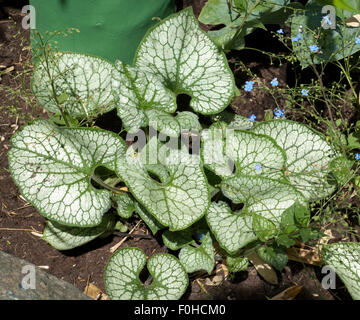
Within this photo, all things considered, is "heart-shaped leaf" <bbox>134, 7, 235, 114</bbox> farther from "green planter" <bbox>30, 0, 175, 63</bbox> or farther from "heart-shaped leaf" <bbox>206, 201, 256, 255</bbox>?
"heart-shaped leaf" <bbox>206, 201, 256, 255</bbox>


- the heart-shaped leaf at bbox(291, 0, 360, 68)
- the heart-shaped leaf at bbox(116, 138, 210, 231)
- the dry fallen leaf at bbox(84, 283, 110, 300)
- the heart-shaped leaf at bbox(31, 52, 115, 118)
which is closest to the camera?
the heart-shaped leaf at bbox(116, 138, 210, 231)

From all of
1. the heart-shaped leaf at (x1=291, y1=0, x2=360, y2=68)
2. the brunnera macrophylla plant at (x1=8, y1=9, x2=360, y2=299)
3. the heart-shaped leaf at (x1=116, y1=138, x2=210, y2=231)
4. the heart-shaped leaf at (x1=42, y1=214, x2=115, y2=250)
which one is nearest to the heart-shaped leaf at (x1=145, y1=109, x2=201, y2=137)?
the brunnera macrophylla plant at (x1=8, y1=9, x2=360, y2=299)

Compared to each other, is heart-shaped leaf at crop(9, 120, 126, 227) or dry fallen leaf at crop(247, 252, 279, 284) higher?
heart-shaped leaf at crop(9, 120, 126, 227)

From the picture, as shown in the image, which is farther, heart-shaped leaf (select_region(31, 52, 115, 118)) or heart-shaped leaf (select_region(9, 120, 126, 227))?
heart-shaped leaf (select_region(31, 52, 115, 118))

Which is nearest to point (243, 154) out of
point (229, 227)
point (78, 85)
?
point (229, 227)

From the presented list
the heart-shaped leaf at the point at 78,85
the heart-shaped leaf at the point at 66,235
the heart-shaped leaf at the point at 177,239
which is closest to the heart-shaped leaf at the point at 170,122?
the heart-shaped leaf at the point at 78,85

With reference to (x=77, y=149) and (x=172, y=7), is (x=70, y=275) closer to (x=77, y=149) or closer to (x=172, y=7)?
(x=77, y=149)

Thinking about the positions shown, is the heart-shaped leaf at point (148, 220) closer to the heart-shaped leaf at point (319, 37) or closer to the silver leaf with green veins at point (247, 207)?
the silver leaf with green veins at point (247, 207)

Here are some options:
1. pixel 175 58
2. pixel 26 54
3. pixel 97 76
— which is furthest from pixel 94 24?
pixel 26 54
